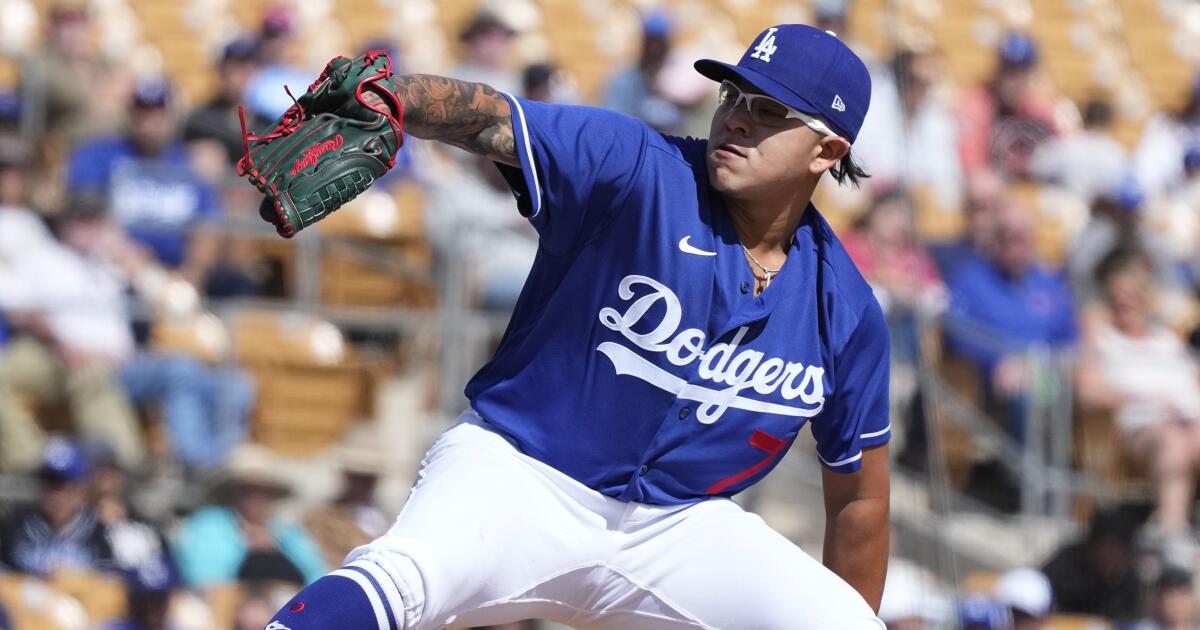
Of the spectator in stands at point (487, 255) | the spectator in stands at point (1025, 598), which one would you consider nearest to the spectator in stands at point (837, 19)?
the spectator in stands at point (487, 255)

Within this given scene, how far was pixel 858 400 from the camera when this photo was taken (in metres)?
3.88

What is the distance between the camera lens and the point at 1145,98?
38.8 feet

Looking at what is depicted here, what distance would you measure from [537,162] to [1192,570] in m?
4.67

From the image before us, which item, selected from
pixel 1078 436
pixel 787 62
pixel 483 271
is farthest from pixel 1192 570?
pixel 787 62

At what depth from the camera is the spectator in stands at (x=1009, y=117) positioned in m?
9.46

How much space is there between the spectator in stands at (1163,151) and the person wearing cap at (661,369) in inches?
260

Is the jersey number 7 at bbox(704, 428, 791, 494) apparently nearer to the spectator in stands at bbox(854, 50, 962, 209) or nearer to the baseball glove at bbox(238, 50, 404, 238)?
the baseball glove at bbox(238, 50, 404, 238)

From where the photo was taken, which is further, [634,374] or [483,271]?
[483,271]

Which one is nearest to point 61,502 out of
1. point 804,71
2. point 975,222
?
point 804,71

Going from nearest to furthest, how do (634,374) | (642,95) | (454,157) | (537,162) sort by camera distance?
(537,162)
(634,374)
(454,157)
(642,95)

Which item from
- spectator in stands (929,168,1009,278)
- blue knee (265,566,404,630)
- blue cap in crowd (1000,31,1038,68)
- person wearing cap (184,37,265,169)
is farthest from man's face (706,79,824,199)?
blue cap in crowd (1000,31,1038,68)

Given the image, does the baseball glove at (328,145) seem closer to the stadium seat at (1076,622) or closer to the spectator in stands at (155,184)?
the spectator in stands at (155,184)

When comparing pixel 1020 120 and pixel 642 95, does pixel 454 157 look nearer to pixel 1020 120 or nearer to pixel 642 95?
pixel 642 95

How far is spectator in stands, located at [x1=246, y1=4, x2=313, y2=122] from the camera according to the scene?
8.02 meters
